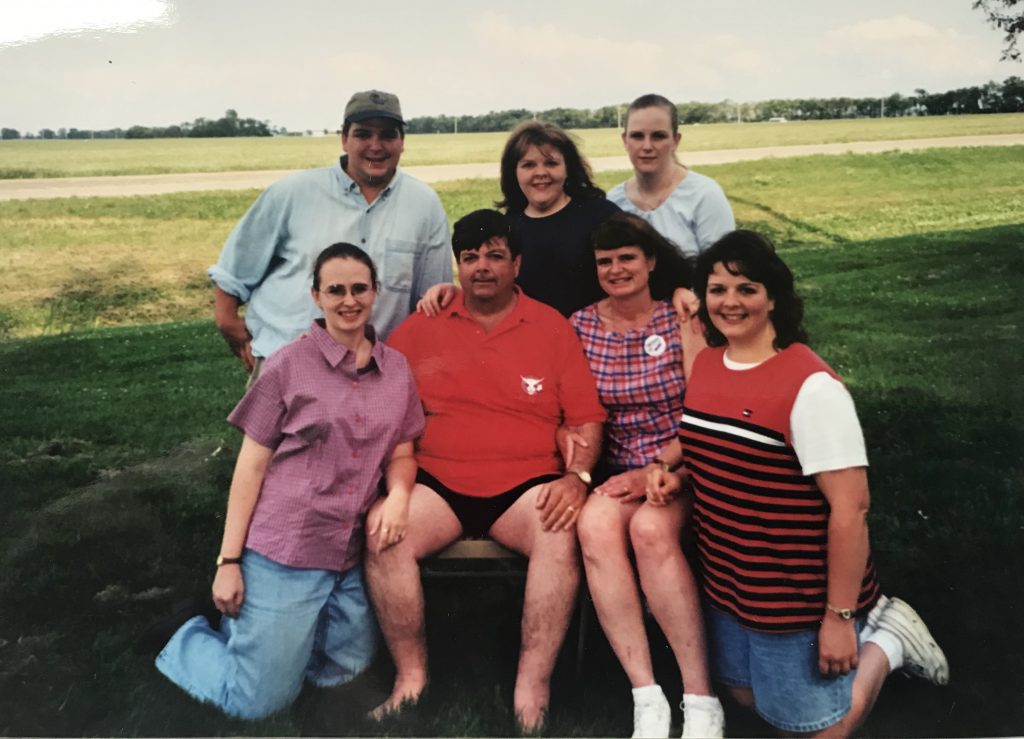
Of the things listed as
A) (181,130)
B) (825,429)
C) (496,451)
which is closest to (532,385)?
(496,451)

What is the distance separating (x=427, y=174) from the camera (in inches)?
134

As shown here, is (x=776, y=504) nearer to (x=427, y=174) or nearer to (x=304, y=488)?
(x=304, y=488)

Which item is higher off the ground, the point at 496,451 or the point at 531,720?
the point at 496,451

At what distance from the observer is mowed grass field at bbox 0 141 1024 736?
273 cm

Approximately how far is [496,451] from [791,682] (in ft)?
3.63

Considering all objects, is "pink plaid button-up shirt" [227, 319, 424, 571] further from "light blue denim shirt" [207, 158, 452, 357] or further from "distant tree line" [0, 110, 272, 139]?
"distant tree line" [0, 110, 272, 139]

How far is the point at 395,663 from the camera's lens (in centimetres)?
270

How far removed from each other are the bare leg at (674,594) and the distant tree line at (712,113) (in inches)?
63.5

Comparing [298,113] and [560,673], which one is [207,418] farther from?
[560,673]

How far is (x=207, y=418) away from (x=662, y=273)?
2.36 meters

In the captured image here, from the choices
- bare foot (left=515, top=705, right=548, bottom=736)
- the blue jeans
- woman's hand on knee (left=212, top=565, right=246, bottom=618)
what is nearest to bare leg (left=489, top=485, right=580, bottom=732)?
bare foot (left=515, top=705, right=548, bottom=736)

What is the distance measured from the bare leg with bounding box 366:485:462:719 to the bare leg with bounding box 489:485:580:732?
0.28m

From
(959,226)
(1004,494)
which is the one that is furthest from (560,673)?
(959,226)

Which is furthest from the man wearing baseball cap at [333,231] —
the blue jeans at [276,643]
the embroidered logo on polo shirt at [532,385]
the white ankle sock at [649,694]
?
the white ankle sock at [649,694]
